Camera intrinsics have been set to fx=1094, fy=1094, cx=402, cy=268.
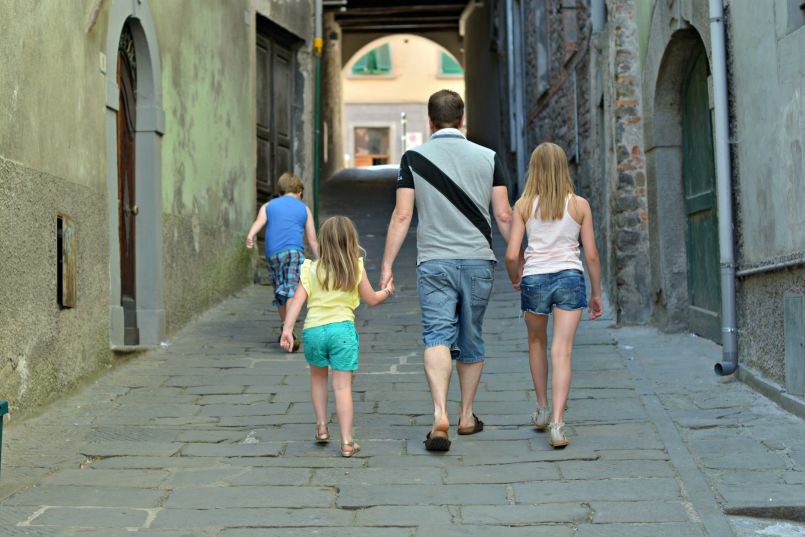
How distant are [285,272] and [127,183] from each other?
139 cm

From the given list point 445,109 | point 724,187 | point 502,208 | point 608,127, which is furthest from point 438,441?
point 608,127

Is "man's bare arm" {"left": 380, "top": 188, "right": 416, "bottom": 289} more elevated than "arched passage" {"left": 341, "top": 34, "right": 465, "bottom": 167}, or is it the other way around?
"arched passage" {"left": 341, "top": 34, "right": 465, "bottom": 167}

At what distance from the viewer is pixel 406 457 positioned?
16.2ft

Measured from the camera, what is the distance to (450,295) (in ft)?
16.6

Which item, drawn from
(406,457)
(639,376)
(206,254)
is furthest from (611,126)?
(406,457)

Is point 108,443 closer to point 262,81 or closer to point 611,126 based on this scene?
point 611,126

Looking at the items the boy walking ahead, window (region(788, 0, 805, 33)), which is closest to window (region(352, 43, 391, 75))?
the boy walking ahead

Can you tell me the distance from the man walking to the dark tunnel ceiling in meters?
18.7

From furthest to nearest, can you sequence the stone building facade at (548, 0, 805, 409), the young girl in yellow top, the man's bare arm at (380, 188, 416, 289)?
the stone building facade at (548, 0, 805, 409) → the man's bare arm at (380, 188, 416, 289) → the young girl in yellow top

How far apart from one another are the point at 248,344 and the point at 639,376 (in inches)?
126

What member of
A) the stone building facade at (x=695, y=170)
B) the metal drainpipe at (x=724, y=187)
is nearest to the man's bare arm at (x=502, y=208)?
the stone building facade at (x=695, y=170)

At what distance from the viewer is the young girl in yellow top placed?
5020mm

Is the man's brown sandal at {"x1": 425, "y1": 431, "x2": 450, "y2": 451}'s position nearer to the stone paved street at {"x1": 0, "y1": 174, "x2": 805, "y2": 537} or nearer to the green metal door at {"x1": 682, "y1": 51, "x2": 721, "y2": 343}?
the stone paved street at {"x1": 0, "y1": 174, "x2": 805, "y2": 537}

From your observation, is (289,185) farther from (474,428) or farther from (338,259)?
(474,428)
